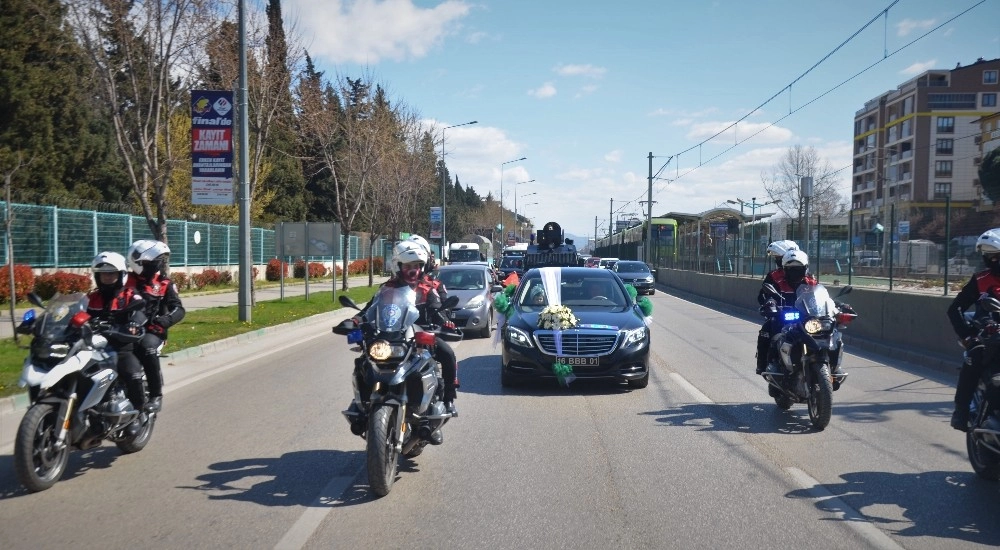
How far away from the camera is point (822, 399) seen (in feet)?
27.5

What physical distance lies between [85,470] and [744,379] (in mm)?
8392

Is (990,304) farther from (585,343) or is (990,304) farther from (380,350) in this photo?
(585,343)

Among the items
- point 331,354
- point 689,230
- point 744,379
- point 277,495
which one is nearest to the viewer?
point 277,495

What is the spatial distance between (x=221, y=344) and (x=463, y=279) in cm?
595

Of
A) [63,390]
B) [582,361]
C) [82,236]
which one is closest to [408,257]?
[63,390]

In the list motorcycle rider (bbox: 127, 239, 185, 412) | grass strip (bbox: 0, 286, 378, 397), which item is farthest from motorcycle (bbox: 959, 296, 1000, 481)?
grass strip (bbox: 0, 286, 378, 397)

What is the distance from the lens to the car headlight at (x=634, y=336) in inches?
420

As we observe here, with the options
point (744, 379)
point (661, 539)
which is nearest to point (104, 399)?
point (661, 539)

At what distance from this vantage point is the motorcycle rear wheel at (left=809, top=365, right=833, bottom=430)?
8375 mm

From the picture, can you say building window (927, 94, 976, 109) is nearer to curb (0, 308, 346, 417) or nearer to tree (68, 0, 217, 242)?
curb (0, 308, 346, 417)

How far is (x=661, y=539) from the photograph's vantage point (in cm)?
518

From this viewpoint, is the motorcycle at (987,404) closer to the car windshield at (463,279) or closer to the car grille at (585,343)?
the car grille at (585,343)

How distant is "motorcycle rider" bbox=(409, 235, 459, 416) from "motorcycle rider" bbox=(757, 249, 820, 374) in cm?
381

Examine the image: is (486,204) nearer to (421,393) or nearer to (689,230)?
(689,230)
